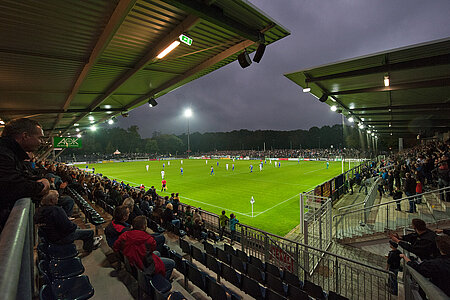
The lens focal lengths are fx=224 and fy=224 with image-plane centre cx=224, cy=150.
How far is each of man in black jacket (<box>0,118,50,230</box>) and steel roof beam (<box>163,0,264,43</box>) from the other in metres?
3.29

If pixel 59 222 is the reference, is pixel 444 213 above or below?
below

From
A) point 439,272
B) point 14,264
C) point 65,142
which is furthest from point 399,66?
point 65,142

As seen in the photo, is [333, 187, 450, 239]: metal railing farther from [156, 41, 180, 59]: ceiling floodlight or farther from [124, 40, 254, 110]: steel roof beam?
[156, 41, 180, 59]: ceiling floodlight

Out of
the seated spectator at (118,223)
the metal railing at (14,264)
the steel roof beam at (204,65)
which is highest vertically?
the steel roof beam at (204,65)

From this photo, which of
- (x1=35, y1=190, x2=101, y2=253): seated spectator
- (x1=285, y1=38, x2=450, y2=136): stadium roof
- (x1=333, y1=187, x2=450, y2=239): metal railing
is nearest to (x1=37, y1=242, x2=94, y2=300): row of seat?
(x1=35, y1=190, x2=101, y2=253): seated spectator

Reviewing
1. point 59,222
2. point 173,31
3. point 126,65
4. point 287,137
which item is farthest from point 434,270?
point 287,137

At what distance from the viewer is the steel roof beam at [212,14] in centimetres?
444

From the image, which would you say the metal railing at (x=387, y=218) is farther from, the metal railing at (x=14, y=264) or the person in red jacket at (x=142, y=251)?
the metal railing at (x=14, y=264)

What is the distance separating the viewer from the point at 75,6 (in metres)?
4.71

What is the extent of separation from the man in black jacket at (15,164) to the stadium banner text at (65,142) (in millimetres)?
23133

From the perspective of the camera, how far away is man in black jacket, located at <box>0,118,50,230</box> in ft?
6.56

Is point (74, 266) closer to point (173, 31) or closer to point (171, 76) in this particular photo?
point (173, 31)

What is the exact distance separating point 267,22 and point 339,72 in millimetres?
5231

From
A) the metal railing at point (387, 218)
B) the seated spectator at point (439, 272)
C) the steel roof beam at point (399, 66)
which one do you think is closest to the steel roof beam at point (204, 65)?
the steel roof beam at point (399, 66)
